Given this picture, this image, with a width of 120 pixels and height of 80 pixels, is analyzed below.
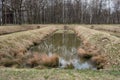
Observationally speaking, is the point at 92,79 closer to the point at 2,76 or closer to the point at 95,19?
the point at 2,76

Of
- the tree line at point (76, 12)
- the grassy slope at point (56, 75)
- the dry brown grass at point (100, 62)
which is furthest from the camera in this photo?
the tree line at point (76, 12)

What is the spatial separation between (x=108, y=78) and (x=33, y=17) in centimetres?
6163

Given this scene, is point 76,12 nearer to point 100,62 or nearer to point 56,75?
point 100,62

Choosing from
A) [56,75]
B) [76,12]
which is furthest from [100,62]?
[76,12]

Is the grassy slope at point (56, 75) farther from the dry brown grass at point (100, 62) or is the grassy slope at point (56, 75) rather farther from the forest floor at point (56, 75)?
the dry brown grass at point (100, 62)

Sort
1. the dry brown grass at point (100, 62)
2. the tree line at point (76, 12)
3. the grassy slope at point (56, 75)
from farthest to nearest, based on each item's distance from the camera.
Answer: the tree line at point (76, 12) → the dry brown grass at point (100, 62) → the grassy slope at point (56, 75)

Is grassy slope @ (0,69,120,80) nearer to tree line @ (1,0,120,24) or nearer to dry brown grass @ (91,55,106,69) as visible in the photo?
dry brown grass @ (91,55,106,69)

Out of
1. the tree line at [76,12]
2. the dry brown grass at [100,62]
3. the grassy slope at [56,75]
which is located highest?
the tree line at [76,12]

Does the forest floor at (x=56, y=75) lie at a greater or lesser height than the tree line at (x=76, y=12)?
lesser

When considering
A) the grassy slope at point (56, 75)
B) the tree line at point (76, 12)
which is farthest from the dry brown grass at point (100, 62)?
the tree line at point (76, 12)

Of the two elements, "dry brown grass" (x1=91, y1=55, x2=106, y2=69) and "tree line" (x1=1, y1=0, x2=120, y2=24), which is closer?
"dry brown grass" (x1=91, y1=55, x2=106, y2=69)

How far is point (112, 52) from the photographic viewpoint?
13.0 m

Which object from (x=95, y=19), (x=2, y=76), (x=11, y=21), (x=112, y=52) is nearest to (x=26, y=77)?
(x=2, y=76)

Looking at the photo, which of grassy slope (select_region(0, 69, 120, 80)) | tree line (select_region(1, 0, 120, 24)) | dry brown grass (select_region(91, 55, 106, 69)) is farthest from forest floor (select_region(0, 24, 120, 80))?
tree line (select_region(1, 0, 120, 24))
